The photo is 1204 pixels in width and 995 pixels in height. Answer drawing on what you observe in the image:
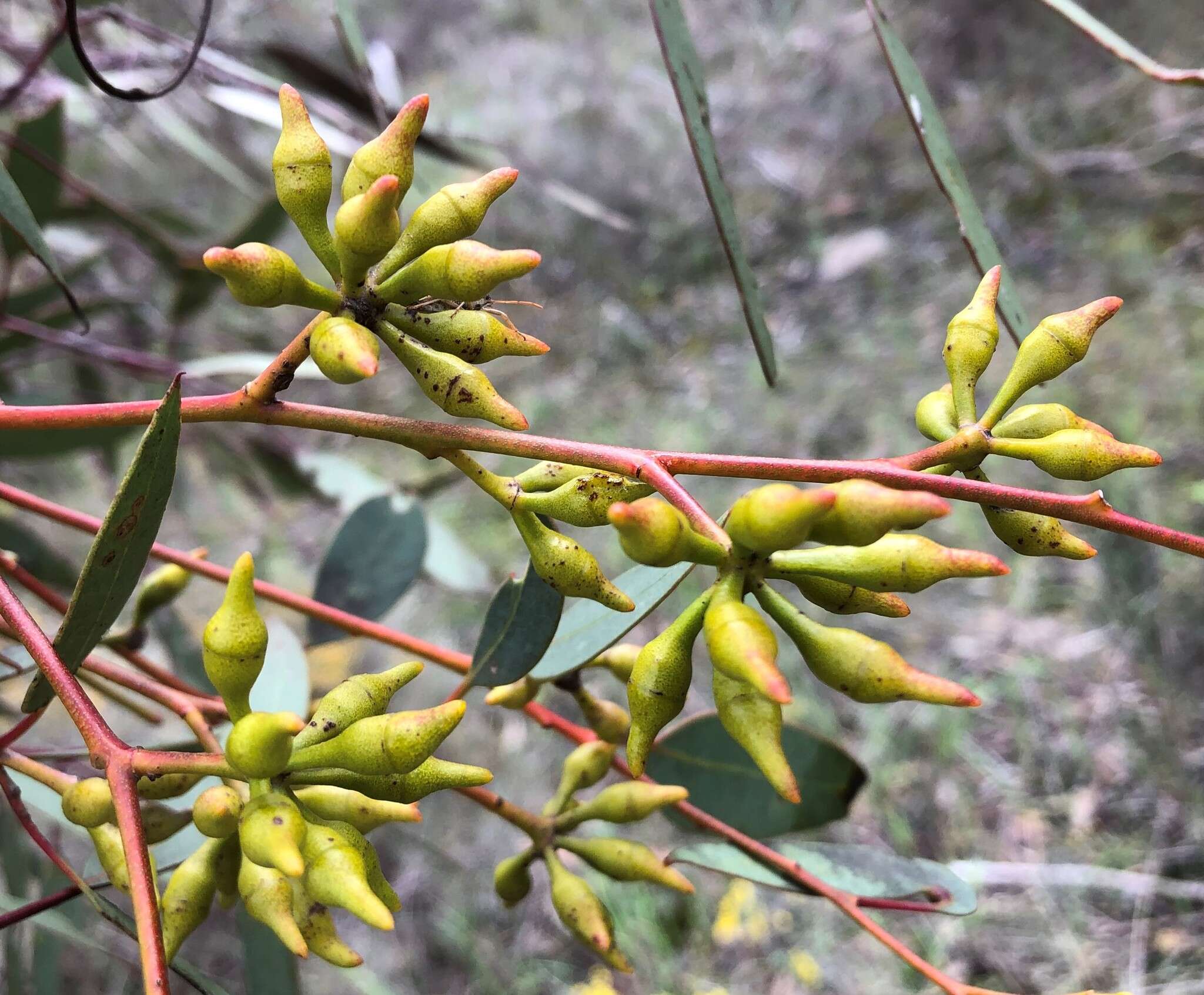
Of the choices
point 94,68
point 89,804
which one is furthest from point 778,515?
point 94,68

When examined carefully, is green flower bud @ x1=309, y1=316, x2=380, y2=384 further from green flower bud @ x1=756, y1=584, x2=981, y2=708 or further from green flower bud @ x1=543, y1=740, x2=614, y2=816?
green flower bud @ x1=543, y1=740, x2=614, y2=816

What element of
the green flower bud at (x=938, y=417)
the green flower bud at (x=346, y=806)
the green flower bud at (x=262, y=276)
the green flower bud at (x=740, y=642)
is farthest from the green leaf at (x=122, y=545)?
the green flower bud at (x=938, y=417)

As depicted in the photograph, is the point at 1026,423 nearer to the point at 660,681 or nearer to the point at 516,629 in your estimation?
the point at 660,681

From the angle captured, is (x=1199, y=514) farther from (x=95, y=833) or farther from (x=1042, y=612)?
(x=95, y=833)

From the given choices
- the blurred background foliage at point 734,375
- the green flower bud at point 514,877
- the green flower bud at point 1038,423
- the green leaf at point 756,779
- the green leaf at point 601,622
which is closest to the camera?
the green flower bud at point 1038,423

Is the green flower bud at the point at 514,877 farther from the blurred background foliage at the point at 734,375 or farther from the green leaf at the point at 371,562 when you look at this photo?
the green leaf at the point at 371,562

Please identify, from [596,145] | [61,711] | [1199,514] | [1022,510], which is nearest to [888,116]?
[596,145]
